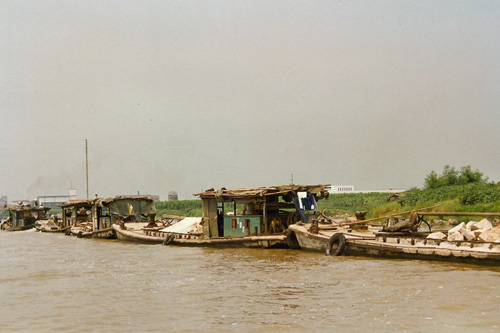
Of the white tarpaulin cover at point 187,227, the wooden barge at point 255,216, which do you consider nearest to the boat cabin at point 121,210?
the white tarpaulin cover at point 187,227

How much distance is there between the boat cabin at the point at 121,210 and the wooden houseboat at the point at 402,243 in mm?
14873

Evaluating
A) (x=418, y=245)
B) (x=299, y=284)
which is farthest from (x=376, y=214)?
(x=299, y=284)

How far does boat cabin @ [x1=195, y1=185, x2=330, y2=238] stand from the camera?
766 inches

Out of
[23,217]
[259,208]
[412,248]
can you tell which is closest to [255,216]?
[259,208]

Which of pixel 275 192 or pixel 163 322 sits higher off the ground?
pixel 275 192

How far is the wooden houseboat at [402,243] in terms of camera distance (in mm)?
13008

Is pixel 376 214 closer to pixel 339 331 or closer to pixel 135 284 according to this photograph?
pixel 135 284

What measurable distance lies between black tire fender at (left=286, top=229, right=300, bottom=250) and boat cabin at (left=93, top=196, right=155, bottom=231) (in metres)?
14.6

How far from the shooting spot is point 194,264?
1619 cm

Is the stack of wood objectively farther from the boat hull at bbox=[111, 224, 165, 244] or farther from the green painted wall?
the boat hull at bbox=[111, 224, 165, 244]

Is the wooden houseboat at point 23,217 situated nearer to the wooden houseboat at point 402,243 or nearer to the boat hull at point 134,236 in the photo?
the boat hull at point 134,236

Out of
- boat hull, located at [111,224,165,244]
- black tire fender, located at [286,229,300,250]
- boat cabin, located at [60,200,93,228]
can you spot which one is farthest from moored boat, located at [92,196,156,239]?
black tire fender, located at [286,229,300,250]

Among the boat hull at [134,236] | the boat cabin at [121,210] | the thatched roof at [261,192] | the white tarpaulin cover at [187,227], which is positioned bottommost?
the boat hull at [134,236]

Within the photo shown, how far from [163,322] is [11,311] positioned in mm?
3614
